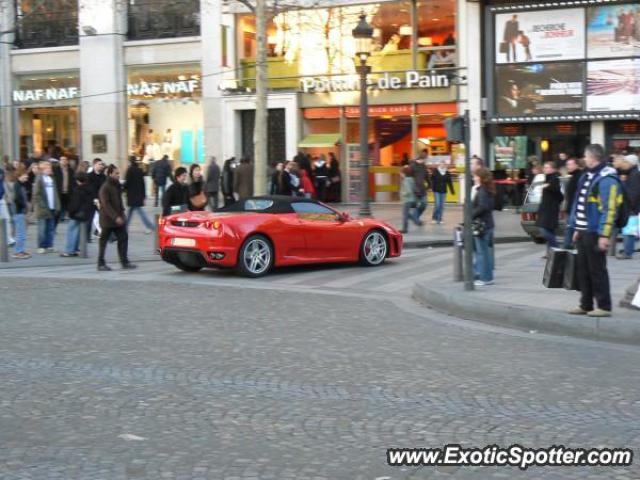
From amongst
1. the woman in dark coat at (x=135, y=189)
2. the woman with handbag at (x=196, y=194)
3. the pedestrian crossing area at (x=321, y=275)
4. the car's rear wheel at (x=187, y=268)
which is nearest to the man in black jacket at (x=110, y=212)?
the pedestrian crossing area at (x=321, y=275)

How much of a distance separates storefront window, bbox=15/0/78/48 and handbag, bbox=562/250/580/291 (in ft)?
88.1

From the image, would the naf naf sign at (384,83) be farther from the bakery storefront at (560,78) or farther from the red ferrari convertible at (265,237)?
the red ferrari convertible at (265,237)

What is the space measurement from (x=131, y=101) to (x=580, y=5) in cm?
1509

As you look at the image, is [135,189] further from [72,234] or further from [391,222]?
[391,222]

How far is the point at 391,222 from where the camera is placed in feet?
79.9

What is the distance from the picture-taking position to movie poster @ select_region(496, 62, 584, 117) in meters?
27.4

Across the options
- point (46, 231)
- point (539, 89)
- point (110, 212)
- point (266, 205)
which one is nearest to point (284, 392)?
point (266, 205)

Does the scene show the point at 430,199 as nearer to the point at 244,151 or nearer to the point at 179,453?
the point at 244,151

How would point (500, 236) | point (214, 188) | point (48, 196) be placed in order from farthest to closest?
1. point (214, 188)
2. point (500, 236)
3. point (48, 196)

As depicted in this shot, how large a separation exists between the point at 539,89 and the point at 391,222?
7064mm

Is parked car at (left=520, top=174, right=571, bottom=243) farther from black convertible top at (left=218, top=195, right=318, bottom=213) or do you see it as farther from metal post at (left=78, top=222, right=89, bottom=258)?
metal post at (left=78, top=222, right=89, bottom=258)

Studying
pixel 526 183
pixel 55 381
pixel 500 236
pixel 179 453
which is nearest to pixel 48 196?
pixel 500 236

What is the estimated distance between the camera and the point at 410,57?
29.2 metres

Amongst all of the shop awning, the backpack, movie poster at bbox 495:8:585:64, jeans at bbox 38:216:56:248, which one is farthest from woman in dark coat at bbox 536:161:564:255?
the shop awning
